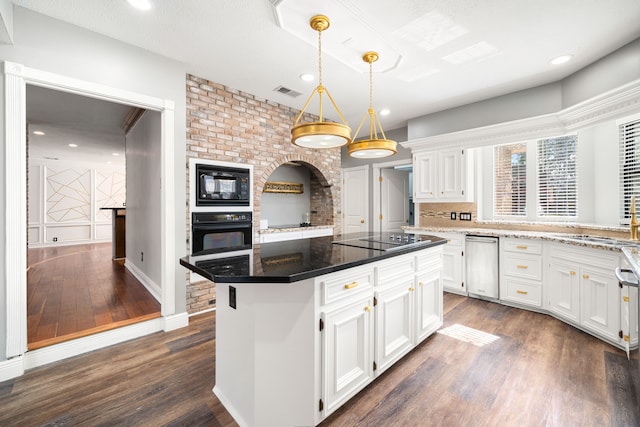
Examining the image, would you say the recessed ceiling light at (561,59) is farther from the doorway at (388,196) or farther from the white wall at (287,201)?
the white wall at (287,201)

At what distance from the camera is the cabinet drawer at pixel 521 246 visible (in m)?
3.28

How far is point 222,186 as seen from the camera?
11.3 ft

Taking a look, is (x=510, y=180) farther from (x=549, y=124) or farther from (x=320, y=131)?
(x=320, y=131)

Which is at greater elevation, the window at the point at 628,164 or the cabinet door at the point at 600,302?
the window at the point at 628,164

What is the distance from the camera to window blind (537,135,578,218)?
351cm

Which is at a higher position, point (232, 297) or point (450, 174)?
point (450, 174)

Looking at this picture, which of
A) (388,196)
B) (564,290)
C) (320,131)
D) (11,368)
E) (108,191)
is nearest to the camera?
(320,131)

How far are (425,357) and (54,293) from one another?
470 centimetres

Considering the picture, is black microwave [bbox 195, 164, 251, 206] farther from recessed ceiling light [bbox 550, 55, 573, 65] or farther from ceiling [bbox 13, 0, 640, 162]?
recessed ceiling light [bbox 550, 55, 573, 65]

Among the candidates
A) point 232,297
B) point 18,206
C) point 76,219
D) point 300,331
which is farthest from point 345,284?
point 76,219

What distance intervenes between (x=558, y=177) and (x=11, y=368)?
5.94 m

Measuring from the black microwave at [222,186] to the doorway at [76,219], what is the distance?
4.63 ft

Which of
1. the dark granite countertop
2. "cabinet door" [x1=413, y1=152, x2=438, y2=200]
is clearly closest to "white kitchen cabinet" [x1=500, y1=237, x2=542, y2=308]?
"cabinet door" [x1=413, y1=152, x2=438, y2=200]

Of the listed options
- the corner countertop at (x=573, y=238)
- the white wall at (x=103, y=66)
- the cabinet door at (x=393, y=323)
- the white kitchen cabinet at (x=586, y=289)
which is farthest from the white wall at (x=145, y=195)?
the white kitchen cabinet at (x=586, y=289)
